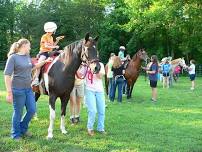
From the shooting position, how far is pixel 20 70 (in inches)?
→ 348

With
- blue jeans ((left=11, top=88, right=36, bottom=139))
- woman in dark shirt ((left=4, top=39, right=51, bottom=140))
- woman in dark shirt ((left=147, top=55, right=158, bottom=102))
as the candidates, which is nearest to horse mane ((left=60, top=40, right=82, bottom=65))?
woman in dark shirt ((left=4, top=39, right=51, bottom=140))

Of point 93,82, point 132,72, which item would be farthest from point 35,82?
point 132,72

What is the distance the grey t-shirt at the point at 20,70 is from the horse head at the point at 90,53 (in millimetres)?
1264

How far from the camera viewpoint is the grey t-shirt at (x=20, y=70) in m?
8.76

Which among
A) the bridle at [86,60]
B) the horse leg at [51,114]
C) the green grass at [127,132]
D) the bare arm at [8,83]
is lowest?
the green grass at [127,132]

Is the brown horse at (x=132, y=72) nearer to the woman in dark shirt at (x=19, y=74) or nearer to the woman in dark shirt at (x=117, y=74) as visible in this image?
the woman in dark shirt at (x=117, y=74)

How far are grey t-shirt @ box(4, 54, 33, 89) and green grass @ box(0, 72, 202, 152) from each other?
1.28 metres

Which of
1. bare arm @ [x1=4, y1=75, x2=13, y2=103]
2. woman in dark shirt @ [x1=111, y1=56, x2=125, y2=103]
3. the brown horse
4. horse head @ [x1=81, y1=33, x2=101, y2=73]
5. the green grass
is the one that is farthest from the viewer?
the brown horse

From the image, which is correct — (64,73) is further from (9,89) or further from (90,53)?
(9,89)

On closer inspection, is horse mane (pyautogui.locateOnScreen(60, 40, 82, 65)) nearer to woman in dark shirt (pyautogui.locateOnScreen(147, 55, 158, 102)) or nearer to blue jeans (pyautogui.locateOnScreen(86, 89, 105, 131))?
blue jeans (pyautogui.locateOnScreen(86, 89, 105, 131))

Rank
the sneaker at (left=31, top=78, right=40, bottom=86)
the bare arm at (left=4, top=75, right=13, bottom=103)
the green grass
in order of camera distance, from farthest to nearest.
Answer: the sneaker at (left=31, top=78, right=40, bottom=86), the green grass, the bare arm at (left=4, top=75, right=13, bottom=103)

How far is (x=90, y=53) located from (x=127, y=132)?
96.7 inches

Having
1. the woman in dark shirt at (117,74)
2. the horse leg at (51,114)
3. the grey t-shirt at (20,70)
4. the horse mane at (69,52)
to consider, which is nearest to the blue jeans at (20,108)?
the grey t-shirt at (20,70)

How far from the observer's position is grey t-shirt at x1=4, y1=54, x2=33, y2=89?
8.76 meters
